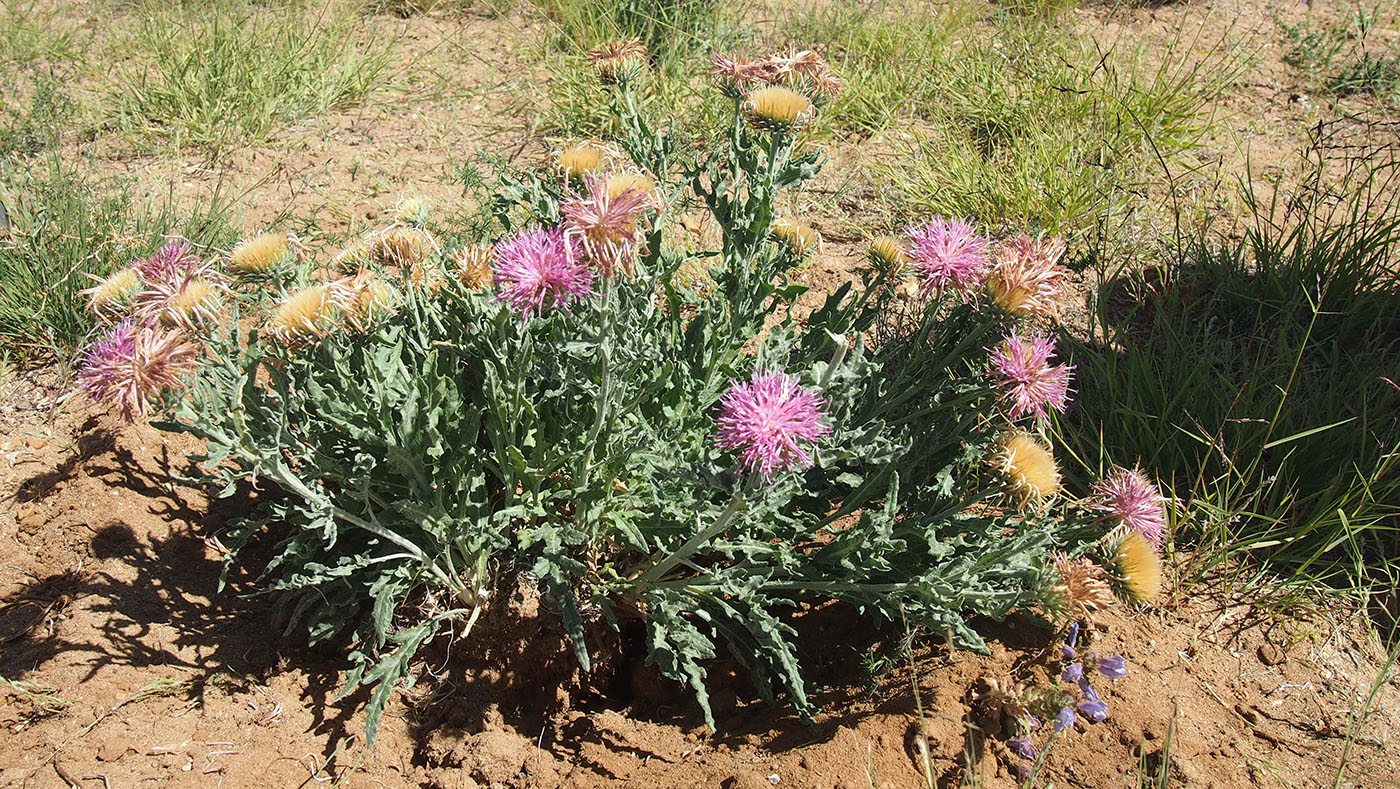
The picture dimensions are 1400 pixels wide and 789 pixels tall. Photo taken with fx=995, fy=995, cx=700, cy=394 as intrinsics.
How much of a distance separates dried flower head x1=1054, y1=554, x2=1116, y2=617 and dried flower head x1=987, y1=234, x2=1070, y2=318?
0.60 metres

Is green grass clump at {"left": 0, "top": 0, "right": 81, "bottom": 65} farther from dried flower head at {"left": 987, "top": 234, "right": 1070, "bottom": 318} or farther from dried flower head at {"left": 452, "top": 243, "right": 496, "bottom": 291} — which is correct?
dried flower head at {"left": 987, "top": 234, "right": 1070, "bottom": 318}

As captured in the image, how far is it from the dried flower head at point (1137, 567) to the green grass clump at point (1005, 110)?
215 cm

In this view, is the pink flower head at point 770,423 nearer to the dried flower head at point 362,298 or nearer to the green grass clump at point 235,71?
the dried flower head at point 362,298

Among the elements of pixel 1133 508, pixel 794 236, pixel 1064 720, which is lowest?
pixel 1064 720

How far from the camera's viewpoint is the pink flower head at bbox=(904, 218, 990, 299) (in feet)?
7.18

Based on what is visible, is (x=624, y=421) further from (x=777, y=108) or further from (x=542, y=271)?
(x=777, y=108)

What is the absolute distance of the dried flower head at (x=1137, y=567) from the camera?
229 cm

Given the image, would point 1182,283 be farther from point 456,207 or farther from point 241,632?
point 241,632

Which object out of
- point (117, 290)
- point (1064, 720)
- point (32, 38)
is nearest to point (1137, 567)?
point (1064, 720)

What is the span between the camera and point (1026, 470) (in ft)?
7.36

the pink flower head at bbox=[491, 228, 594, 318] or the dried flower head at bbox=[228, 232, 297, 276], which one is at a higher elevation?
the pink flower head at bbox=[491, 228, 594, 318]

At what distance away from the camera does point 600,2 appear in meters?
5.41

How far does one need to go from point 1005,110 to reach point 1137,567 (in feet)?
10.0

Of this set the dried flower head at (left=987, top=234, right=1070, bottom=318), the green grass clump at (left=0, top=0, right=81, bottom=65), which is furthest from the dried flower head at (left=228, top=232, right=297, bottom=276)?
the green grass clump at (left=0, top=0, right=81, bottom=65)
